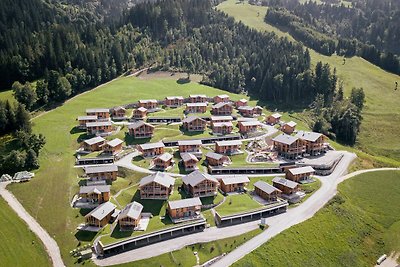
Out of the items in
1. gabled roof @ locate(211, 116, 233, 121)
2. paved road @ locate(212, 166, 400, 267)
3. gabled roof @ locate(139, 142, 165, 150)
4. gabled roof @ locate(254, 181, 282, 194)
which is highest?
gabled roof @ locate(139, 142, 165, 150)

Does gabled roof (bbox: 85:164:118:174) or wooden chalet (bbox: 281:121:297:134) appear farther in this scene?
wooden chalet (bbox: 281:121:297:134)

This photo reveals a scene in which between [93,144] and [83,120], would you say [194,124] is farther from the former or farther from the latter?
[83,120]

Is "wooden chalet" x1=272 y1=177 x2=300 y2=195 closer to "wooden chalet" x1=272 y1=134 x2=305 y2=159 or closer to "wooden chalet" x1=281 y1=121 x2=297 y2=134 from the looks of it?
"wooden chalet" x1=272 y1=134 x2=305 y2=159

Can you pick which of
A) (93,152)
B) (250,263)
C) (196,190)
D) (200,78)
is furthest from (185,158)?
(200,78)

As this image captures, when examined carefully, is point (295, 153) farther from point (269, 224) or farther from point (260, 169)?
point (269, 224)

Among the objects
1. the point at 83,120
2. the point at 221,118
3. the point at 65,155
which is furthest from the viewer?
the point at 221,118

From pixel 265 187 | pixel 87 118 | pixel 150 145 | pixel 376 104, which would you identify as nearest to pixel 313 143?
pixel 265 187

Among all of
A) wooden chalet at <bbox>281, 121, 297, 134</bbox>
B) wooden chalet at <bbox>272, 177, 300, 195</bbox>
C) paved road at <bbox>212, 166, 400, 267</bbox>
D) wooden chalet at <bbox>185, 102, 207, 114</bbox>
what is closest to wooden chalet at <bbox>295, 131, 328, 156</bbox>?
paved road at <bbox>212, 166, 400, 267</bbox>
